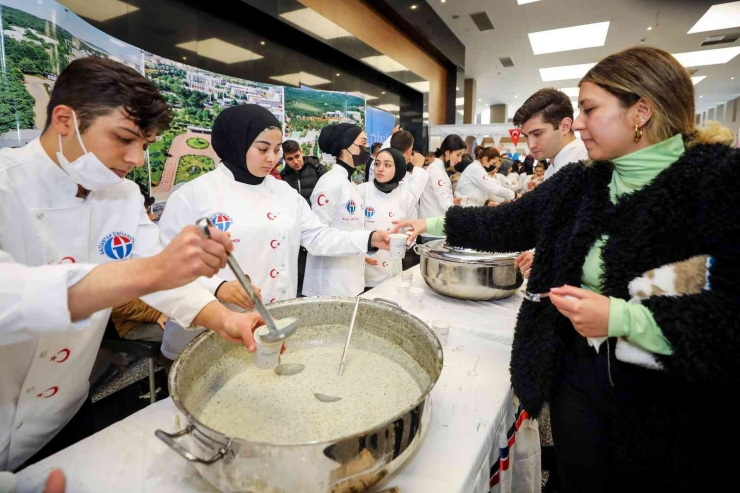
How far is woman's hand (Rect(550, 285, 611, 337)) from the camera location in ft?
2.73

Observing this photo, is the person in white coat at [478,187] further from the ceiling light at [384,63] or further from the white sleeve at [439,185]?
the ceiling light at [384,63]

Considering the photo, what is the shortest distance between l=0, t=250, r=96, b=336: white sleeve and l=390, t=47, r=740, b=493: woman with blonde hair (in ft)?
3.23

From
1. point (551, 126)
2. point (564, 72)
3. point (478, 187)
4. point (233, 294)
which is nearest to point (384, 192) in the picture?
point (551, 126)

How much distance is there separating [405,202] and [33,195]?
2.33 m

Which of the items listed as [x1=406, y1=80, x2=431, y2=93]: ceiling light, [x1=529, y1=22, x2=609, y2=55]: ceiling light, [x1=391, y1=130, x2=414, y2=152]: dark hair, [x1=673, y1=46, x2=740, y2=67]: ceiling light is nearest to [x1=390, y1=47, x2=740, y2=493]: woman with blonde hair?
[x1=391, y1=130, x2=414, y2=152]: dark hair

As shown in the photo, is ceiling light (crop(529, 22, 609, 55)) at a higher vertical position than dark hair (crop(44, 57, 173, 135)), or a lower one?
higher

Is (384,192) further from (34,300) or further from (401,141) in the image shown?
(34,300)

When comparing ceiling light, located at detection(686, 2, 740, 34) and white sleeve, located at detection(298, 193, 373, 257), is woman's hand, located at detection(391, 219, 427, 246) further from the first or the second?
ceiling light, located at detection(686, 2, 740, 34)

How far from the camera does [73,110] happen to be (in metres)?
0.88

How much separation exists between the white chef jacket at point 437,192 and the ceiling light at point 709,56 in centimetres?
773

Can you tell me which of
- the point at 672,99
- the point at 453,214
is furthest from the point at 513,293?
the point at 672,99

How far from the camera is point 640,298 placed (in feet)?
2.85

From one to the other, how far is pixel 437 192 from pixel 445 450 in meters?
3.44

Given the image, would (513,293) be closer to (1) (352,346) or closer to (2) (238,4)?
(1) (352,346)
